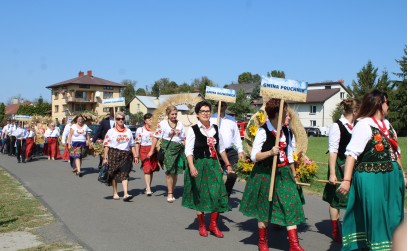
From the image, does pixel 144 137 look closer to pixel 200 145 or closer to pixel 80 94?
pixel 200 145

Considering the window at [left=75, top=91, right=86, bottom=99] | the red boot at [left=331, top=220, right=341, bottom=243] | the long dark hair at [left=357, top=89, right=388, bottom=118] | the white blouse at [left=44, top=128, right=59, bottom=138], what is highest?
the window at [left=75, top=91, right=86, bottom=99]

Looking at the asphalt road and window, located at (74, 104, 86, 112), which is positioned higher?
window, located at (74, 104, 86, 112)

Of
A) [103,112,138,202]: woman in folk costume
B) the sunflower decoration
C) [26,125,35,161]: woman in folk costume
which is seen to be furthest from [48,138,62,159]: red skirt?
the sunflower decoration

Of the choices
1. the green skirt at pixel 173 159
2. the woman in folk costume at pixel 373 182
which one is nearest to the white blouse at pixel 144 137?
the green skirt at pixel 173 159

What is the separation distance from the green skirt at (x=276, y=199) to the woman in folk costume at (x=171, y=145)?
13.0 feet

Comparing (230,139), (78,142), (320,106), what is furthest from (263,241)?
(320,106)

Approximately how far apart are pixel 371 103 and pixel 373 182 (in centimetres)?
76

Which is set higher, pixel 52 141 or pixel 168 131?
pixel 168 131

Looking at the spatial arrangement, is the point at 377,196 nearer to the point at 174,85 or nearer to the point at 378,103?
the point at 378,103

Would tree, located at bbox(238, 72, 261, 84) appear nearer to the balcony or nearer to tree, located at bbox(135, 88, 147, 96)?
tree, located at bbox(135, 88, 147, 96)

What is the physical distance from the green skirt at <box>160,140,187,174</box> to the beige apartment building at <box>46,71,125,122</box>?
70116 millimetres

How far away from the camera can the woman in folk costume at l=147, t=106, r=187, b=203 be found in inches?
385

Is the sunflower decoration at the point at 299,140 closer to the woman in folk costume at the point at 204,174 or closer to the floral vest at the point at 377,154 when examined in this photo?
the woman in folk costume at the point at 204,174

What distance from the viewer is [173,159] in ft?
32.0
